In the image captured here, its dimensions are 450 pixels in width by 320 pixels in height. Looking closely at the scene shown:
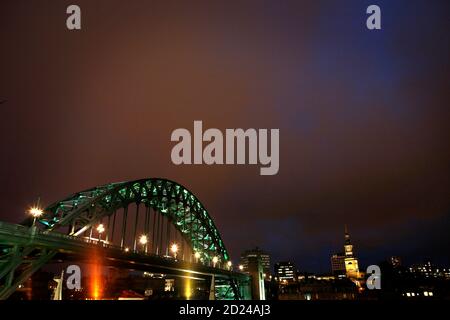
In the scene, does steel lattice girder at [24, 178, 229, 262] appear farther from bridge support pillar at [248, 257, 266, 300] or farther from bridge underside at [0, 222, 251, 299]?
bridge support pillar at [248, 257, 266, 300]

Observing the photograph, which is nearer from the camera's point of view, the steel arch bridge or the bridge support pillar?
the steel arch bridge

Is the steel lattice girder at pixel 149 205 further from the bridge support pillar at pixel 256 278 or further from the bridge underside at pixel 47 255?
the bridge support pillar at pixel 256 278

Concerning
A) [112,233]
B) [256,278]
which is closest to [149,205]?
[112,233]

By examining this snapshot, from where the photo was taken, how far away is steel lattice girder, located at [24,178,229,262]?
3212 centimetres

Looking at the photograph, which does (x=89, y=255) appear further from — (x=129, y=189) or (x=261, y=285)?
(x=261, y=285)

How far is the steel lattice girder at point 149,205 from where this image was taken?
32125 millimetres

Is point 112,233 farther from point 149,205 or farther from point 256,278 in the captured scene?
point 256,278

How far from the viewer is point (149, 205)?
176 feet

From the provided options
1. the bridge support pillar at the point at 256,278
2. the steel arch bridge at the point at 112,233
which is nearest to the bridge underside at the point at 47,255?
the steel arch bridge at the point at 112,233

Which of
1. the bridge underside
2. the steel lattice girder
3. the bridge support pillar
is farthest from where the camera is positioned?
the bridge support pillar

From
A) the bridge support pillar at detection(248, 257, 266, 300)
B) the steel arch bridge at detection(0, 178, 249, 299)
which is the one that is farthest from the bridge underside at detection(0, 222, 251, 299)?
the bridge support pillar at detection(248, 257, 266, 300)
